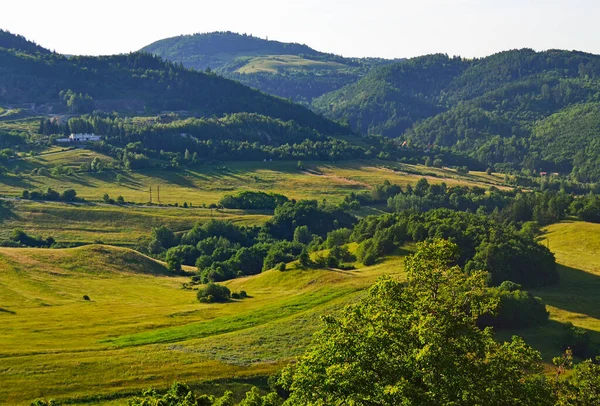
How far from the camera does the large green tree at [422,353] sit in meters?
35.0

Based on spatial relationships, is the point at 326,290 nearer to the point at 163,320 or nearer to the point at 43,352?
the point at 163,320

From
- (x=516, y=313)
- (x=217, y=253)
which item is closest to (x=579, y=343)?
(x=516, y=313)

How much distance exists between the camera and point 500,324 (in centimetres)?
10538

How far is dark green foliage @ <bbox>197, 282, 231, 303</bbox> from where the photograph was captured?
117 metres

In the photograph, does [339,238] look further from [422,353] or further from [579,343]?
[422,353]

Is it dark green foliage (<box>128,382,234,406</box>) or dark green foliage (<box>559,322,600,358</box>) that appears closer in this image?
dark green foliage (<box>128,382,234,406</box>)

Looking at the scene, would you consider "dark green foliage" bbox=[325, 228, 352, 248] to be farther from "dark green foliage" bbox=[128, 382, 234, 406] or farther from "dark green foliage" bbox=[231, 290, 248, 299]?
"dark green foliage" bbox=[128, 382, 234, 406]

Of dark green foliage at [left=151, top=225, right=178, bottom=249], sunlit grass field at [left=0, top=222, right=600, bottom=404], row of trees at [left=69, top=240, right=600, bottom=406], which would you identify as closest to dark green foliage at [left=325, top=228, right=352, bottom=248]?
sunlit grass field at [left=0, top=222, right=600, bottom=404]

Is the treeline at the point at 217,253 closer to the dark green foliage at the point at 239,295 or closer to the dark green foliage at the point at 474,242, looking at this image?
the dark green foliage at the point at 474,242

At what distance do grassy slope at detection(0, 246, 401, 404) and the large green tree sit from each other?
121 ft

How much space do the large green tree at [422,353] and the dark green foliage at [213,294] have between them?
7788 centimetres

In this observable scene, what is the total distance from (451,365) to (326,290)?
79.4m

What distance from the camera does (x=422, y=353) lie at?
Result: 3425 cm

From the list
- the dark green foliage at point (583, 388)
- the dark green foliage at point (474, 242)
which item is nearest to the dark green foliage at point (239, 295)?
the dark green foliage at point (474, 242)
